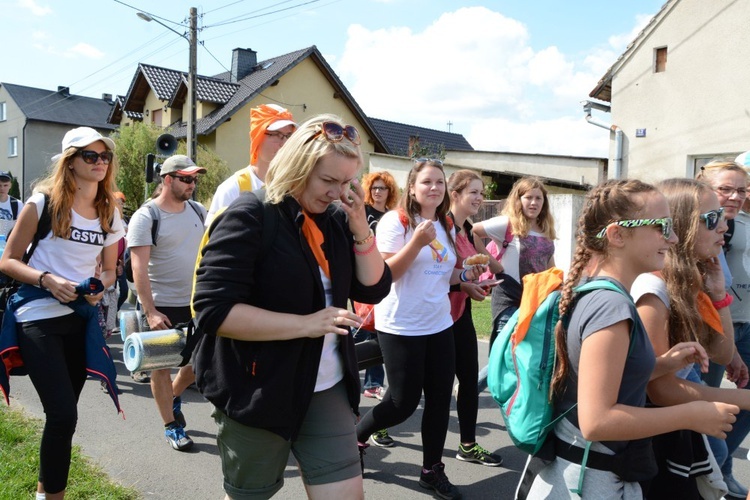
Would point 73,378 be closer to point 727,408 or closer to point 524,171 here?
point 727,408

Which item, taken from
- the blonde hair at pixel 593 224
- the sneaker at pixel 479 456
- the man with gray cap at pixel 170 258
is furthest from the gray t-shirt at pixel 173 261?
the blonde hair at pixel 593 224

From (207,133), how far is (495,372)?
85.7 ft

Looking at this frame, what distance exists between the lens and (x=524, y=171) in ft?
75.0

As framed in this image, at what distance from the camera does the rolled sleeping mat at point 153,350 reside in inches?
137

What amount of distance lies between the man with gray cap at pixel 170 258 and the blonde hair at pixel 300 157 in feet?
8.00

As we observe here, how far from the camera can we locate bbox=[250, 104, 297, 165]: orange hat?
3746 millimetres

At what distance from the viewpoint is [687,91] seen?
55.9 feet

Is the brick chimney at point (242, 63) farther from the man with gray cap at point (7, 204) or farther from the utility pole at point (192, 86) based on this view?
the man with gray cap at point (7, 204)

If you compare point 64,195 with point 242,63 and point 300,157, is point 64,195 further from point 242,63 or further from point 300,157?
point 242,63

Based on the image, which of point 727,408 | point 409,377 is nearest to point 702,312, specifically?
point 727,408

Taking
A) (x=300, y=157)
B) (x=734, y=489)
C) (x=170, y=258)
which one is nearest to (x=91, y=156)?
(x=170, y=258)

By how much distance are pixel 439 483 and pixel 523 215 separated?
90.3 inches

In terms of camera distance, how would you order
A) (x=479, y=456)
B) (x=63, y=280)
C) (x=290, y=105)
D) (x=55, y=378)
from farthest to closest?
(x=290, y=105) < (x=479, y=456) < (x=63, y=280) < (x=55, y=378)

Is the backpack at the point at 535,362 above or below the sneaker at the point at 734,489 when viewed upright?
above
